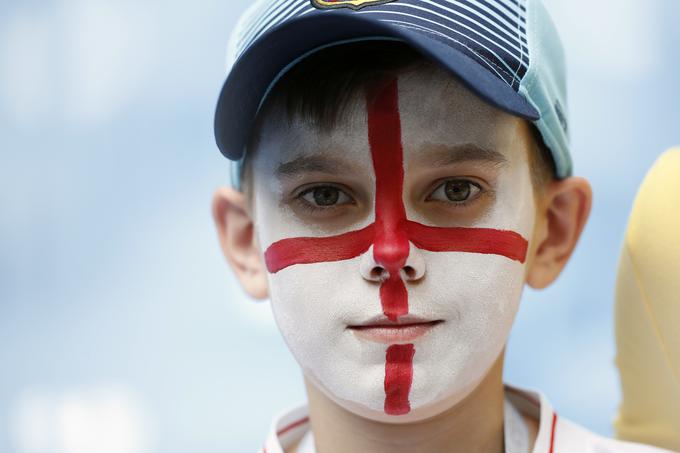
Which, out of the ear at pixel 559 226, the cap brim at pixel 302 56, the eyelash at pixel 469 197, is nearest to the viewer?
the cap brim at pixel 302 56

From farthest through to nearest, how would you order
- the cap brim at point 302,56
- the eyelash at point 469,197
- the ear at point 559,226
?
the ear at point 559,226 < the eyelash at point 469,197 < the cap brim at point 302,56

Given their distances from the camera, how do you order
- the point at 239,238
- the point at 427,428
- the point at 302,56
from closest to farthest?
the point at 302,56
the point at 427,428
the point at 239,238

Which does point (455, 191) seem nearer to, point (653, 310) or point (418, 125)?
point (418, 125)

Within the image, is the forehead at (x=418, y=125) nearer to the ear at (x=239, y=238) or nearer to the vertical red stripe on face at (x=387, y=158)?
the vertical red stripe on face at (x=387, y=158)

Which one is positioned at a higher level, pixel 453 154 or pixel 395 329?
pixel 453 154

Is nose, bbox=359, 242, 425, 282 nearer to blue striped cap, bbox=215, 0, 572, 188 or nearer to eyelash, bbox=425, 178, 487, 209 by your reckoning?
eyelash, bbox=425, 178, 487, 209

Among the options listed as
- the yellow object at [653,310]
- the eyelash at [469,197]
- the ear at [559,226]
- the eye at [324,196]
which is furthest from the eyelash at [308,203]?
the yellow object at [653,310]

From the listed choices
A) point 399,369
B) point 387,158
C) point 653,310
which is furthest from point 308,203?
point 653,310

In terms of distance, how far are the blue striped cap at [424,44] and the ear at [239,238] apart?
162mm

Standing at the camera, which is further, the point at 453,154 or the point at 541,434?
the point at 541,434

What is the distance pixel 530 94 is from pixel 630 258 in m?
0.38

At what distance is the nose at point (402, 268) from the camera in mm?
1166

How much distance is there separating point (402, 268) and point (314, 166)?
0.54 feet

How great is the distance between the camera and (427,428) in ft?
4.32
